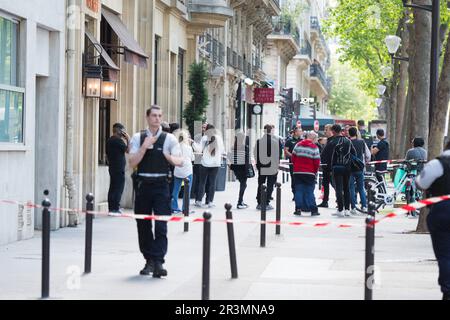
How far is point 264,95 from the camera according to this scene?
46.9 meters

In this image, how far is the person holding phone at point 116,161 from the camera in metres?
21.5

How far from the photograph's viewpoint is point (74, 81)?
1958 cm

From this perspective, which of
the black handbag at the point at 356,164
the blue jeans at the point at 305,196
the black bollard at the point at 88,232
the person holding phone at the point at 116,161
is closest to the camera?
the black bollard at the point at 88,232

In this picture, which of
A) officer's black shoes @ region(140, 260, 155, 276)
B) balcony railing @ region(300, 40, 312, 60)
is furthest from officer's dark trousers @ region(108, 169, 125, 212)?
balcony railing @ region(300, 40, 312, 60)

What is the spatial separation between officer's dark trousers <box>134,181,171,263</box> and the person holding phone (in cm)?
859

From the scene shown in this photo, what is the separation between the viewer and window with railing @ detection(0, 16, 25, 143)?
16469 mm

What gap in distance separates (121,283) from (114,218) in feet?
32.6

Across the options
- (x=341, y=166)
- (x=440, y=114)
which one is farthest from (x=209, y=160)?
(x=440, y=114)

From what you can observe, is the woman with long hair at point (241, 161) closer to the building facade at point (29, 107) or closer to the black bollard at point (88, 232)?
the building facade at point (29, 107)

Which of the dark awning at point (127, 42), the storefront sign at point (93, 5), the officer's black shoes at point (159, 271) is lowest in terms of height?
the officer's black shoes at point (159, 271)

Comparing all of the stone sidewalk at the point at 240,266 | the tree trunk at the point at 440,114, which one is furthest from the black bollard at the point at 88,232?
the tree trunk at the point at 440,114

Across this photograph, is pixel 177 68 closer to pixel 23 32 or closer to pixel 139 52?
pixel 139 52

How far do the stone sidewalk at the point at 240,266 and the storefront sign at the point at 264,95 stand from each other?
2589 cm

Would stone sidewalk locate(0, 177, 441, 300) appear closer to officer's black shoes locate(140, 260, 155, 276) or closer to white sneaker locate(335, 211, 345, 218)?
officer's black shoes locate(140, 260, 155, 276)
